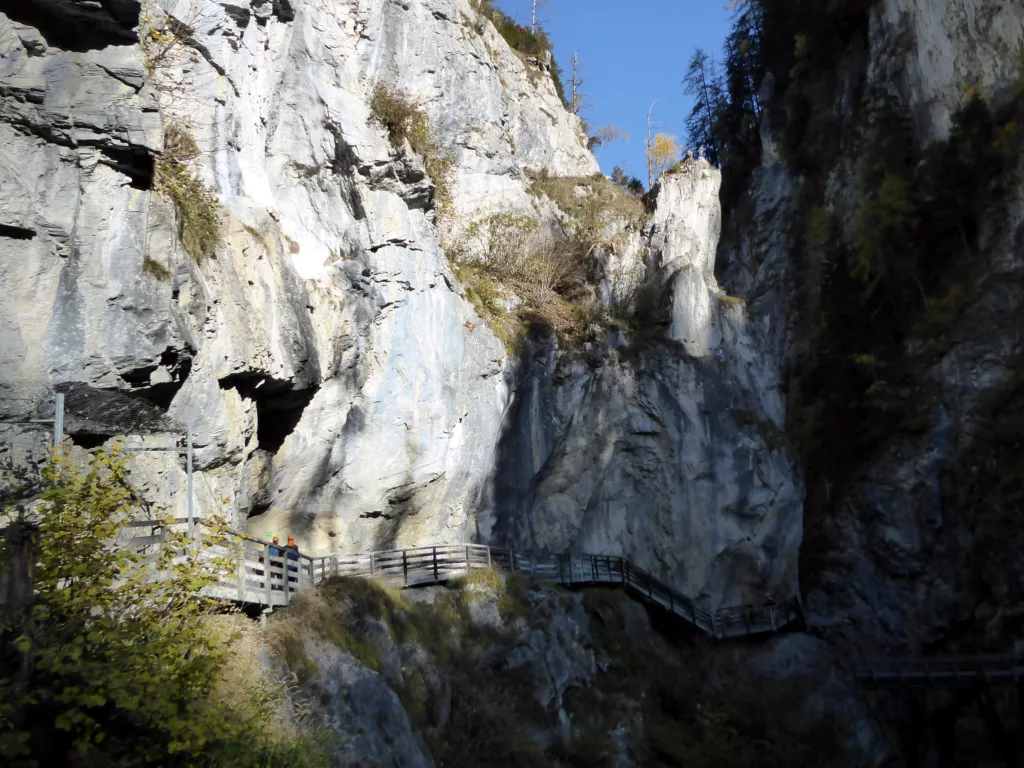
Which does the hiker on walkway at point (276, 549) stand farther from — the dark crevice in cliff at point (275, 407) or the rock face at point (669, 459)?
the rock face at point (669, 459)

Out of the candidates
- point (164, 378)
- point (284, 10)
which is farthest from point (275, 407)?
point (284, 10)

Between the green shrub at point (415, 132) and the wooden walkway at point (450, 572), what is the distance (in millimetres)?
10100

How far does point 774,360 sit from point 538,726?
18.2 metres

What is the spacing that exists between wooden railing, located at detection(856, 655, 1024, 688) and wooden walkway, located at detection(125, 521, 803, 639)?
Result: 291 centimetres

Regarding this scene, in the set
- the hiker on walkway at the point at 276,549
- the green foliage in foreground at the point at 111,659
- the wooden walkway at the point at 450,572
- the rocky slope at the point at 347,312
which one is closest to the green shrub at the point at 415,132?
the rocky slope at the point at 347,312

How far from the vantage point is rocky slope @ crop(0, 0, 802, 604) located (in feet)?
48.5

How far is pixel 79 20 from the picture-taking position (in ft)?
50.6

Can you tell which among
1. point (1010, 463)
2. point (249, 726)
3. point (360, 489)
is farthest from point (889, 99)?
point (249, 726)

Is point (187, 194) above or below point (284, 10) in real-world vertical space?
below

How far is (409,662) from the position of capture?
653 inches

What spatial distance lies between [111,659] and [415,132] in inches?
721

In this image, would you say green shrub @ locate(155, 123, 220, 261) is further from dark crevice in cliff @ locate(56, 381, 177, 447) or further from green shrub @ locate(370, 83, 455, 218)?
green shrub @ locate(370, 83, 455, 218)

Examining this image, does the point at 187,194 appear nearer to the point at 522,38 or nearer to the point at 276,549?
the point at 276,549

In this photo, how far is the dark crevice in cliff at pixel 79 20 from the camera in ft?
49.5
